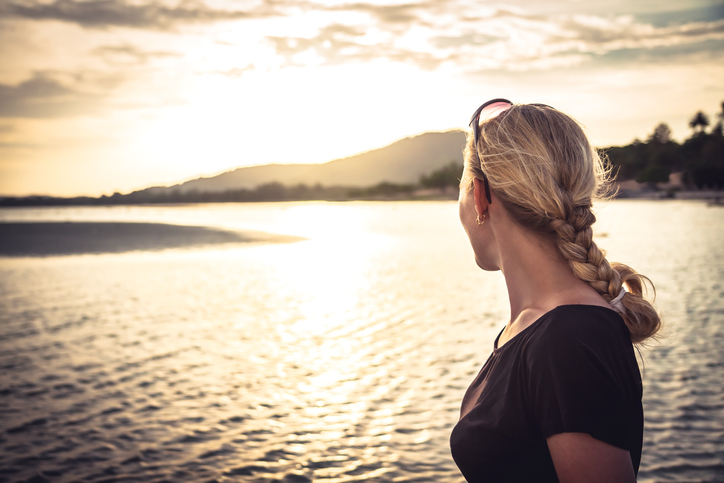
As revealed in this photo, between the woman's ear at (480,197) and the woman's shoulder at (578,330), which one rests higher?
the woman's ear at (480,197)

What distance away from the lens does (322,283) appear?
66.1ft

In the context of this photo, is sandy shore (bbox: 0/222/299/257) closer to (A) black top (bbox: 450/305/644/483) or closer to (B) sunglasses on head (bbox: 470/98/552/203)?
(B) sunglasses on head (bbox: 470/98/552/203)

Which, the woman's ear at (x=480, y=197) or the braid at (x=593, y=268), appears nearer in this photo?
the braid at (x=593, y=268)

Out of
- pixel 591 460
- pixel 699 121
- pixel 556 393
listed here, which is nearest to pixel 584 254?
pixel 556 393

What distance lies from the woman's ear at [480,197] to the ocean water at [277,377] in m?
0.52

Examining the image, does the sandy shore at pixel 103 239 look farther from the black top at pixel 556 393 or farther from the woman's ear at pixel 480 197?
the black top at pixel 556 393

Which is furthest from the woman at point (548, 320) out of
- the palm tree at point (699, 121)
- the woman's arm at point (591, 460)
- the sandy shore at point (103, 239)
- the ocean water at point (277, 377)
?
the palm tree at point (699, 121)

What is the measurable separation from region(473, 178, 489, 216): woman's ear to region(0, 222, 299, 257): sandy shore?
3298 centimetres

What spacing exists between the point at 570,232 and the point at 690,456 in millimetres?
6493

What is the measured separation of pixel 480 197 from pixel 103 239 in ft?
134

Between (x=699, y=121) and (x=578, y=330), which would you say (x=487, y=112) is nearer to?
(x=578, y=330)

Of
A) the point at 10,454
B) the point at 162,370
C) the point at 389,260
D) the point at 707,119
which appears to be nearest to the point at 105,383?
the point at 162,370

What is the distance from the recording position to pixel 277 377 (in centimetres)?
963

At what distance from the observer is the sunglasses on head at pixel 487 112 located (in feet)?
5.85
